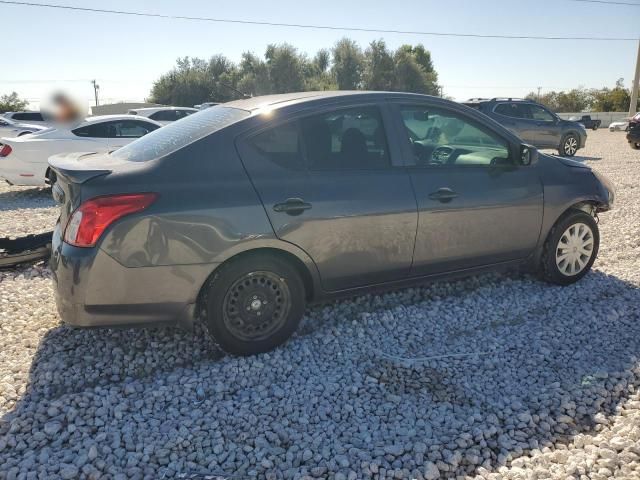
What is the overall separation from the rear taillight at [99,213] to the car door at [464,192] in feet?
6.58

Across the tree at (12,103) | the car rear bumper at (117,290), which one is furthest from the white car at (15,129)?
the tree at (12,103)

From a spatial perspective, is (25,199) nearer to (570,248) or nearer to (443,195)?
(443,195)

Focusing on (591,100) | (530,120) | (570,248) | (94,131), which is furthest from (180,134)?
(591,100)

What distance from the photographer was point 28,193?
424 inches

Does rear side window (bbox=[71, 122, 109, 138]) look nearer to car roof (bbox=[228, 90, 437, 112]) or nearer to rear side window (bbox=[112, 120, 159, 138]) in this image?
rear side window (bbox=[112, 120, 159, 138])

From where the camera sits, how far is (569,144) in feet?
54.4

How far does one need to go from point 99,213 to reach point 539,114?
15936mm

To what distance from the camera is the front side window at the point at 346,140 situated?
3600 millimetres

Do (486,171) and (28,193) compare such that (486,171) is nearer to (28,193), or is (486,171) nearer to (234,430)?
(234,430)

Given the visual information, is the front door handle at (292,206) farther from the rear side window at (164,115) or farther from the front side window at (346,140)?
the rear side window at (164,115)

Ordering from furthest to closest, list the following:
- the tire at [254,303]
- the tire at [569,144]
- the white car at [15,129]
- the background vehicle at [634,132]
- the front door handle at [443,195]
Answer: the background vehicle at [634,132] → the tire at [569,144] → the white car at [15,129] → the front door handle at [443,195] → the tire at [254,303]

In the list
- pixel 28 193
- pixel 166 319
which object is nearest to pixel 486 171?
pixel 166 319

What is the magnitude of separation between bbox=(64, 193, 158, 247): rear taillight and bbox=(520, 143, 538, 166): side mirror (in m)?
3.03

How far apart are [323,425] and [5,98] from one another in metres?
53.5
